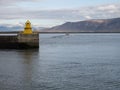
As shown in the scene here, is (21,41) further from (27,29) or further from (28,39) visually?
(27,29)

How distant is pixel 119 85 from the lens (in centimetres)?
2150

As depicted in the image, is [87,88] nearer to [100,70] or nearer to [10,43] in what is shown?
[100,70]

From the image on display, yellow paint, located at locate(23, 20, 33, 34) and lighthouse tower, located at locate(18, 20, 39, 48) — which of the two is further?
yellow paint, located at locate(23, 20, 33, 34)

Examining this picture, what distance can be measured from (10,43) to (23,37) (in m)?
2.59

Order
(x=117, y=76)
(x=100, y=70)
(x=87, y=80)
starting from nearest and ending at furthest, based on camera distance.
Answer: (x=87, y=80), (x=117, y=76), (x=100, y=70)

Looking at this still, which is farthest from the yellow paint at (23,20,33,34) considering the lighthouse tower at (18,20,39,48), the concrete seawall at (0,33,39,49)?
the concrete seawall at (0,33,39,49)

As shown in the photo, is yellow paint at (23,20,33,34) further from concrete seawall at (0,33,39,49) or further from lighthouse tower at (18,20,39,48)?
concrete seawall at (0,33,39,49)

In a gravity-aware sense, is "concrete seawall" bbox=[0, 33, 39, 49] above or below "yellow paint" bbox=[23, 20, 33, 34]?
below

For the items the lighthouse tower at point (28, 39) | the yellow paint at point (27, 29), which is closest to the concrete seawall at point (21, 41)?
the lighthouse tower at point (28, 39)

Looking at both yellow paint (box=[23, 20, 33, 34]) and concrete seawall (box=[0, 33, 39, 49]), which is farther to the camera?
yellow paint (box=[23, 20, 33, 34])

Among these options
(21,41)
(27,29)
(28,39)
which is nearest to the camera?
(28,39)

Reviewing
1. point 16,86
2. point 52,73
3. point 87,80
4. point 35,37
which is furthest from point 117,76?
point 35,37

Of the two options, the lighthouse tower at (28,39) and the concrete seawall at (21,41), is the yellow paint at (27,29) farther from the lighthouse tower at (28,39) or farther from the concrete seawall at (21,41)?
the concrete seawall at (21,41)

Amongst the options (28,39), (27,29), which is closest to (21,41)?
(28,39)
